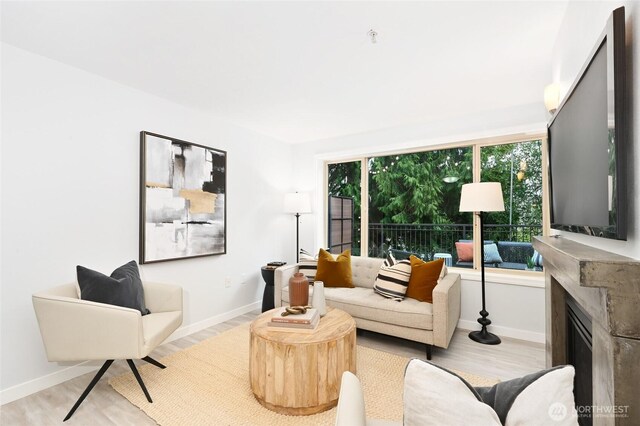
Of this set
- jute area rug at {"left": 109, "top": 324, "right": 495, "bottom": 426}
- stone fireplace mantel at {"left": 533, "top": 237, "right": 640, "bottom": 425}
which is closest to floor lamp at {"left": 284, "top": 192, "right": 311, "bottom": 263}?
jute area rug at {"left": 109, "top": 324, "right": 495, "bottom": 426}

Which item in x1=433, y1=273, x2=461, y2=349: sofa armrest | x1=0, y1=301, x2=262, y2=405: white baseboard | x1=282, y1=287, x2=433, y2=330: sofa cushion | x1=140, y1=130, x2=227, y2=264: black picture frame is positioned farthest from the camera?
x1=140, y1=130, x2=227, y2=264: black picture frame

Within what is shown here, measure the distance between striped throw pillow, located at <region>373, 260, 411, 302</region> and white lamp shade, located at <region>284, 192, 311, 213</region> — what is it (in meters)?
1.62

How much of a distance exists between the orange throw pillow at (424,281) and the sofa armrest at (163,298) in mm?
2159

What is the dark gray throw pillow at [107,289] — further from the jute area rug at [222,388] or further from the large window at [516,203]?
the large window at [516,203]

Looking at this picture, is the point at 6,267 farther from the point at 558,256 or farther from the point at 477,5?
the point at 477,5

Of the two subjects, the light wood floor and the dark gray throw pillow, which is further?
the dark gray throw pillow

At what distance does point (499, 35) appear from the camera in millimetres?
2062

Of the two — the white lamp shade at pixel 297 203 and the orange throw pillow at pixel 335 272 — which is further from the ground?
the white lamp shade at pixel 297 203

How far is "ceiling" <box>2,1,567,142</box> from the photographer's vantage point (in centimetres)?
182

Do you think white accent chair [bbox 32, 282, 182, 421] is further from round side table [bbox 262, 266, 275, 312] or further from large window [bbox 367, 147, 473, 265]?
large window [bbox 367, 147, 473, 265]

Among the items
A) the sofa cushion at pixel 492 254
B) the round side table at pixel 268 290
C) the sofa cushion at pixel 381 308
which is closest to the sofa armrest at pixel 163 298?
the round side table at pixel 268 290

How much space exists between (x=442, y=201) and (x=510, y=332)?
5.29 ft

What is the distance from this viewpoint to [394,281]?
121 inches

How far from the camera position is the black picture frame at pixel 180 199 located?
295 cm
